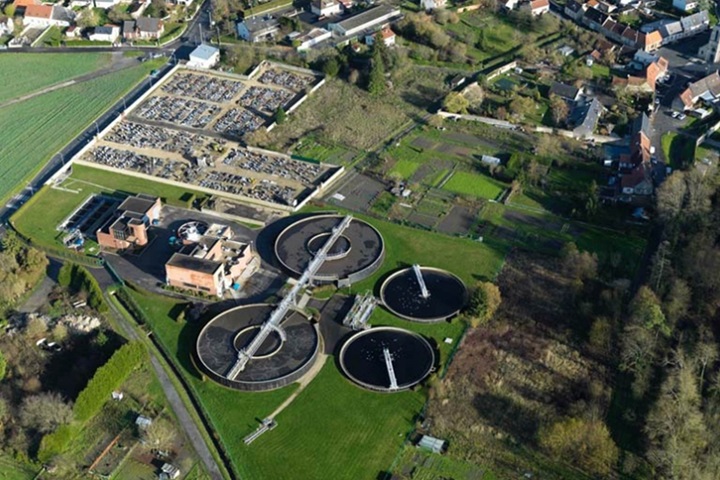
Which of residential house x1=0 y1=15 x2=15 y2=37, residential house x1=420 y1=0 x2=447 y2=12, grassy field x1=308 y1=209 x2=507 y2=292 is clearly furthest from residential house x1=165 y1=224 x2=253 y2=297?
residential house x1=420 y1=0 x2=447 y2=12

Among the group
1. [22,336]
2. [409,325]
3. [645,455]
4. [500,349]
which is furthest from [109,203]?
[645,455]

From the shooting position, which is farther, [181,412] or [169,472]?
[181,412]

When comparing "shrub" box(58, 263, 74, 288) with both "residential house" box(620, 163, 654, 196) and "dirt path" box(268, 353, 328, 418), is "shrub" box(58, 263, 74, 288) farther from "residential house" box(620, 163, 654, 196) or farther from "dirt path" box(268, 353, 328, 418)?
"residential house" box(620, 163, 654, 196)

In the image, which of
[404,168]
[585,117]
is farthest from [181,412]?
[585,117]

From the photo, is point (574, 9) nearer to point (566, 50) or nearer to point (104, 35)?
point (566, 50)

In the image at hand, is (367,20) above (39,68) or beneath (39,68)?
beneath

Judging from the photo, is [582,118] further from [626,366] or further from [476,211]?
[626,366]
